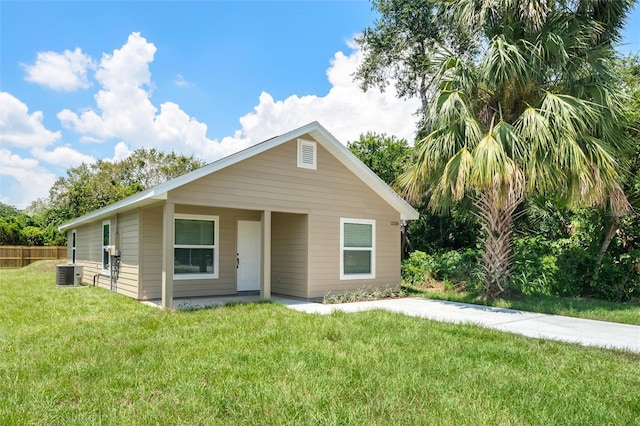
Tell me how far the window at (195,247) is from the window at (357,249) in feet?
10.6

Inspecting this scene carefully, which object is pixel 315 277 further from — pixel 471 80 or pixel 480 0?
pixel 480 0

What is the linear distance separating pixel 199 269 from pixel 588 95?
31.4 feet

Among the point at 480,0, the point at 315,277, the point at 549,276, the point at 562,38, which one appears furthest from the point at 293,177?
the point at 549,276

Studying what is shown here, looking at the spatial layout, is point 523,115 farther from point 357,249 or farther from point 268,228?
point 268,228

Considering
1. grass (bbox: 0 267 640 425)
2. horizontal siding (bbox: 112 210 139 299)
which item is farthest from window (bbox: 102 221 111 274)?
grass (bbox: 0 267 640 425)

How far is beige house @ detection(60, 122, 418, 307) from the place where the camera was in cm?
912

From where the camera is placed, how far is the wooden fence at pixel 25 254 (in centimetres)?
2241

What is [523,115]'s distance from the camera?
8.66 metres

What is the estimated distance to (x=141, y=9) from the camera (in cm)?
1106

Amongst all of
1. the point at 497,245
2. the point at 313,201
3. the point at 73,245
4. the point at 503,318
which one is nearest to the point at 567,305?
the point at 497,245

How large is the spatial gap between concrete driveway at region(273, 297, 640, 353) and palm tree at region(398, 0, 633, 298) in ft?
4.90

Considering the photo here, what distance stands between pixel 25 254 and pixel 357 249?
67.7 ft

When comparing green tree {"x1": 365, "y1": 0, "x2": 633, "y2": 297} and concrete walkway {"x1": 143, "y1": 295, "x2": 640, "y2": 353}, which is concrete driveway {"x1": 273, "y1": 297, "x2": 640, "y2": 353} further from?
green tree {"x1": 365, "y1": 0, "x2": 633, "y2": 297}

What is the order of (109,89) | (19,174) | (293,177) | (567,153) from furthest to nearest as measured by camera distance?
1. (19,174)
2. (109,89)
3. (293,177)
4. (567,153)
